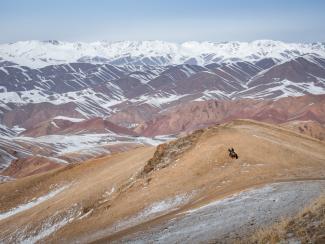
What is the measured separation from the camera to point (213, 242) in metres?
17.6

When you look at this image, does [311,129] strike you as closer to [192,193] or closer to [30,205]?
[30,205]

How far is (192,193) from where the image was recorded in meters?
33.1

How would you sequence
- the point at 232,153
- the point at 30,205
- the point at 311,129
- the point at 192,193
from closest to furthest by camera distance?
the point at 192,193, the point at 232,153, the point at 30,205, the point at 311,129

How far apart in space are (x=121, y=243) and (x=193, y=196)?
35.7ft

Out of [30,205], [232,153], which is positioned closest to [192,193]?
[232,153]

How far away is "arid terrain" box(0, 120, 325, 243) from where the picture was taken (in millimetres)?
21906

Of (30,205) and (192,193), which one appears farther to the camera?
(30,205)

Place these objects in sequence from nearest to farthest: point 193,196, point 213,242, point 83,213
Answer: point 213,242, point 193,196, point 83,213

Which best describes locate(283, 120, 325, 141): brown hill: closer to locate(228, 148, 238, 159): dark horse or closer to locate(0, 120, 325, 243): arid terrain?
locate(0, 120, 325, 243): arid terrain

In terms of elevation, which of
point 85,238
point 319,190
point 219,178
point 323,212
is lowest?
point 85,238

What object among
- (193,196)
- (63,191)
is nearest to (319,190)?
(193,196)

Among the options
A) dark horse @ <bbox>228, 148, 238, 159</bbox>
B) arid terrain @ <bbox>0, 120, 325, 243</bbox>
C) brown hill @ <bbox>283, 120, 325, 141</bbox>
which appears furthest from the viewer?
brown hill @ <bbox>283, 120, 325, 141</bbox>

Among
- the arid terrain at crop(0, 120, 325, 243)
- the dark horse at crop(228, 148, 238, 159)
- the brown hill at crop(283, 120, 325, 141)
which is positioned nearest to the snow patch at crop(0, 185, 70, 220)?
the arid terrain at crop(0, 120, 325, 243)

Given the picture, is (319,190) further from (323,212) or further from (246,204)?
(323,212)
